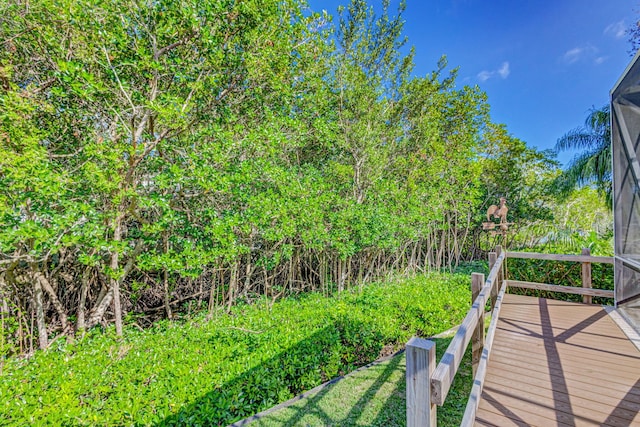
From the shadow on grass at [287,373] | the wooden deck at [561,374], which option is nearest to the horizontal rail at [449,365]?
the wooden deck at [561,374]

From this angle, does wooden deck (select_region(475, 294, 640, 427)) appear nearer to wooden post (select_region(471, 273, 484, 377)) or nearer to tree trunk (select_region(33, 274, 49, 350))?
wooden post (select_region(471, 273, 484, 377))

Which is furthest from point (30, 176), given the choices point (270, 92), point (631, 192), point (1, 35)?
point (631, 192)

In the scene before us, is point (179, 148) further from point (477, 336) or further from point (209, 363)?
point (477, 336)

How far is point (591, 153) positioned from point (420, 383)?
1163 centimetres

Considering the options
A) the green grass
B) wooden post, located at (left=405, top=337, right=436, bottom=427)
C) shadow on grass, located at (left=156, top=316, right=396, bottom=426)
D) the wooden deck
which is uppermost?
wooden post, located at (left=405, top=337, right=436, bottom=427)

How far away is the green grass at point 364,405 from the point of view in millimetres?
2566

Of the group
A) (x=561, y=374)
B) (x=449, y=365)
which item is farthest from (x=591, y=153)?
(x=449, y=365)

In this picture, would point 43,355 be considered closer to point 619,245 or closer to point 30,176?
point 30,176

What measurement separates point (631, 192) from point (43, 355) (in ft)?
23.1

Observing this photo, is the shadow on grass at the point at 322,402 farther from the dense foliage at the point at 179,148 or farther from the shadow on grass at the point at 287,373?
the dense foliage at the point at 179,148

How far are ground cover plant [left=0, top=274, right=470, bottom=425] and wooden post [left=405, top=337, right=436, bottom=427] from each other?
1.98 meters

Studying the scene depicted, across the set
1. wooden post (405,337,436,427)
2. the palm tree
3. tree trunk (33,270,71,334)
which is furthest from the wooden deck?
the palm tree

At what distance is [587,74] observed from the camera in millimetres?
11172

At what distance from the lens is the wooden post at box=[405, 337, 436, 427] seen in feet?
3.76
